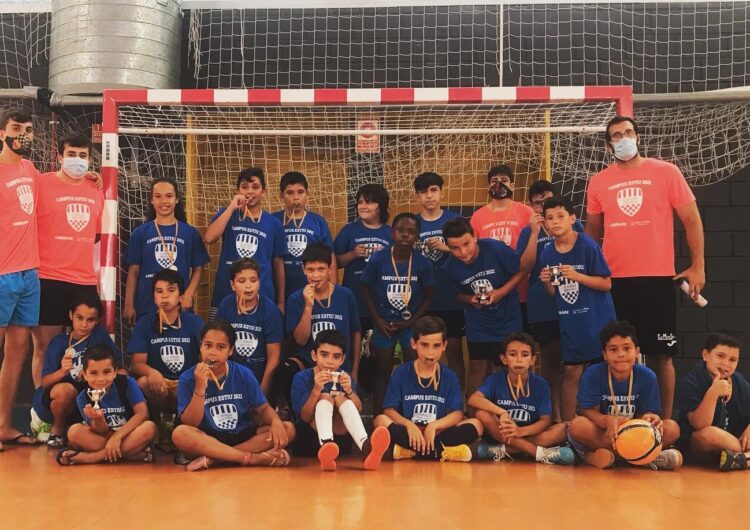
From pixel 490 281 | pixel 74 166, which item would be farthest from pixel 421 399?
pixel 74 166

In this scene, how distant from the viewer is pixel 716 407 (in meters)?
4.14

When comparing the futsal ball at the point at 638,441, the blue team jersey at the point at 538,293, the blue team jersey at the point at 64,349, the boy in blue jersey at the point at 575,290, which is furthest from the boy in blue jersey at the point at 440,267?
the blue team jersey at the point at 64,349

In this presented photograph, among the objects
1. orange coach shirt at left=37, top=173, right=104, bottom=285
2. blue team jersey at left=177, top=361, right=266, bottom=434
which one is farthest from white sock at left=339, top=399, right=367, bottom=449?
orange coach shirt at left=37, top=173, right=104, bottom=285

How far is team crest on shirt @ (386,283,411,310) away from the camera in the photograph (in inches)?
190

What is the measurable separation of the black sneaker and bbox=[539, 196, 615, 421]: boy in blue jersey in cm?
86

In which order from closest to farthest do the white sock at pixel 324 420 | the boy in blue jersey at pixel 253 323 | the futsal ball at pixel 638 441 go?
1. the futsal ball at pixel 638 441
2. the white sock at pixel 324 420
3. the boy in blue jersey at pixel 253 323

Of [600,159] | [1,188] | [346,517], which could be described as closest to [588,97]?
[600,159]

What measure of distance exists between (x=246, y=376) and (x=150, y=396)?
0.75m

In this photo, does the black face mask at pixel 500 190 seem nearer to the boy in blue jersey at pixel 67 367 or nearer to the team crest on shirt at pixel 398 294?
the team crest on shirt at pixel 398 294

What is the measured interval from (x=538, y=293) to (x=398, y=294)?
3.03 ft

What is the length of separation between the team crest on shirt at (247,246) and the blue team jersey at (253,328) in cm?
44

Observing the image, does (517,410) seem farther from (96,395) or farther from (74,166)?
(74,166)

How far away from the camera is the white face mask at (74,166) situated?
479 centimetres

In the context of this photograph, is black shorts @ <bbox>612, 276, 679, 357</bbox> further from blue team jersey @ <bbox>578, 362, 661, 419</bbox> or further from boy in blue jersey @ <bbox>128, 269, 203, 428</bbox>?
boy in blue jersey @ <bbox>128, 269, 203, 428</bbox>
